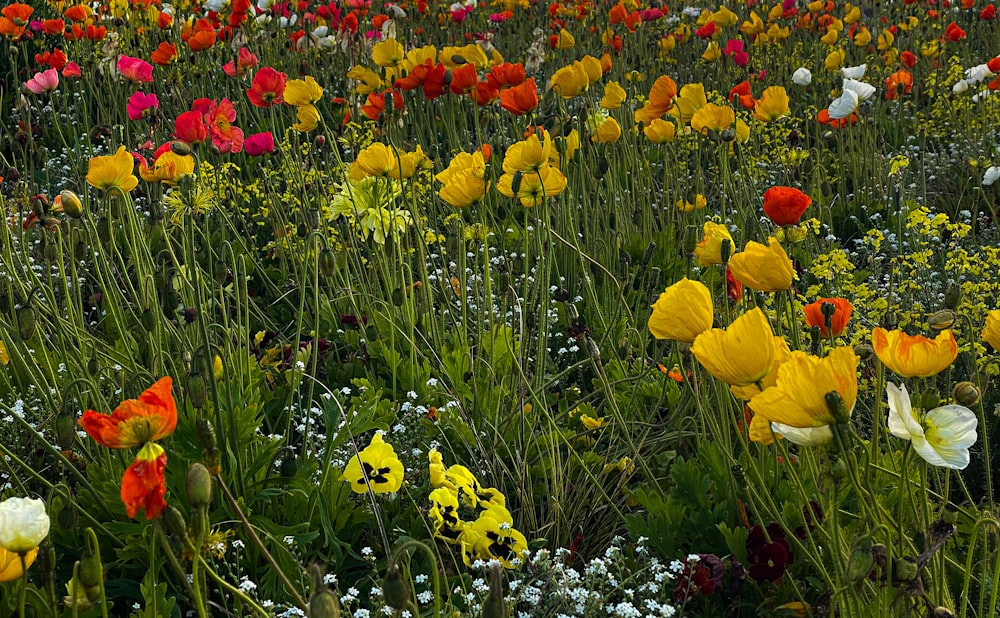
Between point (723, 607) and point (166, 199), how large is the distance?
2152mm

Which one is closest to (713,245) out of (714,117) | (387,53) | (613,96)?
(714,117)

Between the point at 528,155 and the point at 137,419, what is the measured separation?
1.32 m

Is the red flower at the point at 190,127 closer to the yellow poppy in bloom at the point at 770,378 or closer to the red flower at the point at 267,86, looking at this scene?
the red flower at the point at 267,86

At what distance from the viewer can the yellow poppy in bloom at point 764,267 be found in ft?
4.90

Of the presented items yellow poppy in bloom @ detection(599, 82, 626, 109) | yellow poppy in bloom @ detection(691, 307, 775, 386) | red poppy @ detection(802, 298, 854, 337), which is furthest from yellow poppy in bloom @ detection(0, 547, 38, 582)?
yellow poppy in bloom @ detection(599, 82, 626, 109)

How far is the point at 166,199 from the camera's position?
10.2 feet

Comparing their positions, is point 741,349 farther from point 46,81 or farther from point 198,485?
point 46,81

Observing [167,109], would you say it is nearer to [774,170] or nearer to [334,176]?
[334,176]

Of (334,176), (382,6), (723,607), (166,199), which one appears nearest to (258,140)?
(166,199)

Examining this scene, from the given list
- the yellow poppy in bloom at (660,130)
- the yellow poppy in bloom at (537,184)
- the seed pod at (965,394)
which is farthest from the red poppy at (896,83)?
the seed pod at (965,394)

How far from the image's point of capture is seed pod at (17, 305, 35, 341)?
175cm

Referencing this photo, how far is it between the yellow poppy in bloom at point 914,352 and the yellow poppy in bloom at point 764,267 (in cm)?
22

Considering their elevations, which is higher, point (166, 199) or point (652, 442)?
A: point (166, 199)

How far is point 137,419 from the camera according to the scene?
122cm
